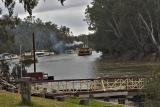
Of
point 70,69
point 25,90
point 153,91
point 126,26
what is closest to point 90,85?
point 153,91

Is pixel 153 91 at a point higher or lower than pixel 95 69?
lower

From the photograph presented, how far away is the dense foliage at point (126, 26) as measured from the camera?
10250 cm

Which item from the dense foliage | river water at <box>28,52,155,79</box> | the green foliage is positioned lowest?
the green foliage

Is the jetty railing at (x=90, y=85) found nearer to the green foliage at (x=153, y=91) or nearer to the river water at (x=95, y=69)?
the river water at (x=95, y=69)

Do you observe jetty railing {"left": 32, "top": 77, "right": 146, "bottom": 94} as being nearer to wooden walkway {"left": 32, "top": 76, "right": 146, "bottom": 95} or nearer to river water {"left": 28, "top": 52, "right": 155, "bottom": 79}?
wooden walkway {"left": 32, "top": 76, "right": 146, "bottom": 95}

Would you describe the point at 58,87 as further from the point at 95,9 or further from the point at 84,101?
the point at 95,9

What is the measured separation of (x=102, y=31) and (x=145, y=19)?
19136 millimetres

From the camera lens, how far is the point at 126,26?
365 ft

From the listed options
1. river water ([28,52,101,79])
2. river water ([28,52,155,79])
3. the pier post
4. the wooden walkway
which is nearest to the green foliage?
the pier post

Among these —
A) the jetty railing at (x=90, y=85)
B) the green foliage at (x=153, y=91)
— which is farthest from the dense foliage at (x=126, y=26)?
the green foliage at (x=153, y=91)

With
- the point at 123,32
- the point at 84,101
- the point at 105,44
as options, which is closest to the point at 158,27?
the point at 123,32

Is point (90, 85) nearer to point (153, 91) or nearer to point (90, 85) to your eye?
point (90, 85)

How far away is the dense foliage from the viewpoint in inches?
4035

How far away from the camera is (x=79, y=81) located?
4244cm
